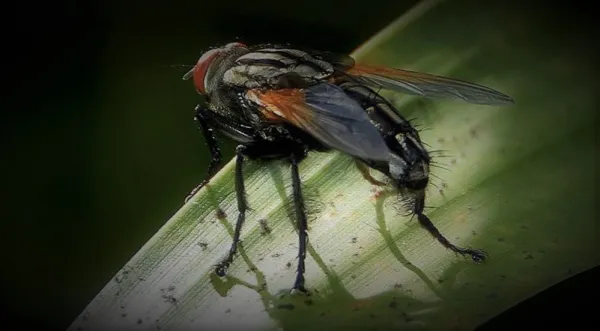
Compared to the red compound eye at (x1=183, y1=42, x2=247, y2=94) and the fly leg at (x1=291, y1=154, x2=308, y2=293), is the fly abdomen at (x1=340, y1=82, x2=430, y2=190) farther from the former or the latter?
the red compound eye at (x1=183, y1=42, x2=247, y2=94)

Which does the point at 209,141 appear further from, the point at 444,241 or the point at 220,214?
the point at 444,241

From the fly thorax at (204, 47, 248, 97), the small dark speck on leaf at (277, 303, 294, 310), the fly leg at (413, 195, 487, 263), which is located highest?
the fly thorax at (204, 47, 248, 97)

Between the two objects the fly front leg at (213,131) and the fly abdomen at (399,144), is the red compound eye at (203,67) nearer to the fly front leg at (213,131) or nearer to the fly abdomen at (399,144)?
the fly front leg at (213,131)

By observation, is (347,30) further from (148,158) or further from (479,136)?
(479,136)

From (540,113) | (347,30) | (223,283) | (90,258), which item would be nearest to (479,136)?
(540,113)

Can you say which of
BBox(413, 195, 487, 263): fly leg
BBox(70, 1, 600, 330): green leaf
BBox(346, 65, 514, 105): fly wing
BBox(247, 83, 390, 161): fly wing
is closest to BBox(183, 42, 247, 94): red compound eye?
BBox(247, 83, 390, 161): fly wing
